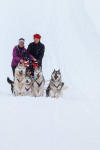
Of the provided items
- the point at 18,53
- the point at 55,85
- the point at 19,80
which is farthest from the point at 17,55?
the point at 55,85

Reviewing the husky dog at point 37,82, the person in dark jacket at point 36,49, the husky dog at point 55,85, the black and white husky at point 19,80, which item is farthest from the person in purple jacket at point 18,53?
the husky dog at point 55,85

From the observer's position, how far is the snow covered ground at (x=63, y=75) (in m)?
7.02

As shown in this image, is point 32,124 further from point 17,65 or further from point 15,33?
point 15,33

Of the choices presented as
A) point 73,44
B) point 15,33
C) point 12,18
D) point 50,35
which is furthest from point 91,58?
point 12,18

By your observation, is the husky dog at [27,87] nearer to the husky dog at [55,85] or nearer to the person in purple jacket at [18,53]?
the husky dog at [55,85]

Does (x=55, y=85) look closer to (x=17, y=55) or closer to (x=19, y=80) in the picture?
(x=19, y=80)

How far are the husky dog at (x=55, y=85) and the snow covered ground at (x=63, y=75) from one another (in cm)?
33

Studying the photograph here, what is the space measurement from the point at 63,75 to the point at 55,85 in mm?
Result: 5580

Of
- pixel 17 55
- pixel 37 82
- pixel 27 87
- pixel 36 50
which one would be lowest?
pixel 27 87

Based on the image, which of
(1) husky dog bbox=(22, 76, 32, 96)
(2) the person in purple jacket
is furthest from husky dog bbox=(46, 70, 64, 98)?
(2) the person in purple jacket

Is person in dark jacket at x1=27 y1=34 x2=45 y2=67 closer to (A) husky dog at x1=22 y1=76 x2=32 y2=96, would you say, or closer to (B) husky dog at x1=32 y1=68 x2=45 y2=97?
(B) husky dog at x1=32 y1=68 x2=45 y2=97

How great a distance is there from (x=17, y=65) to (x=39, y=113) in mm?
2801

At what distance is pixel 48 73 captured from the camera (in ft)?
55.7

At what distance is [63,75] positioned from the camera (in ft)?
54.7
